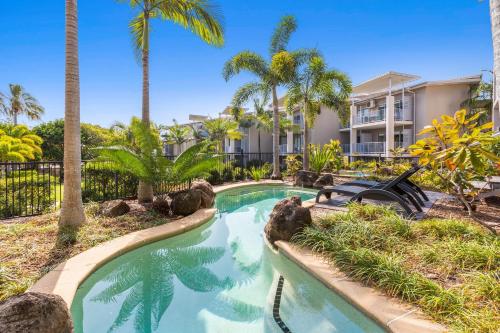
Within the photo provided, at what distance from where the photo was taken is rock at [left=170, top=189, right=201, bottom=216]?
7.32m

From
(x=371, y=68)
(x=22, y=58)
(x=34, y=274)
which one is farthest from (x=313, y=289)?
(x=371, y=68)

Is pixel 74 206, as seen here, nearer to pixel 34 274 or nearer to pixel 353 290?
pixel 34 274

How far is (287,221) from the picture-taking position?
16.5 feet

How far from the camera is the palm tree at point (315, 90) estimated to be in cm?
1443

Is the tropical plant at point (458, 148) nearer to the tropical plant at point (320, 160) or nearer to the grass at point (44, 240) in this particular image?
the grass at point (44, 240)

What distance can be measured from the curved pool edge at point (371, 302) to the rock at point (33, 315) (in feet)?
9.32

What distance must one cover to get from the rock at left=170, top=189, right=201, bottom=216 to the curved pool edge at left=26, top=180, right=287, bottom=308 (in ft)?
0.90

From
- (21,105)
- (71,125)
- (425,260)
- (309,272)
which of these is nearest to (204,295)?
(309,272)

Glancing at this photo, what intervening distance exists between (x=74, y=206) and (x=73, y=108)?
1.96 meters

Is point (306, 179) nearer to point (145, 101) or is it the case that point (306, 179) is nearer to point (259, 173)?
point (259, 173)

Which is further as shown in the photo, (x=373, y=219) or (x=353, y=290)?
(x=373, y=219)

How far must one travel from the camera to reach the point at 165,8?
8172 millimetres

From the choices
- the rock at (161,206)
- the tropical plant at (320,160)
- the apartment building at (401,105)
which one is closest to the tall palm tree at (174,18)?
the rock at (161,206)

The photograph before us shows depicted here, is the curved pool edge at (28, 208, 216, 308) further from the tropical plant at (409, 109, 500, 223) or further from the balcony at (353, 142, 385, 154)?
the balcony at (353, 142, 385, 154)
